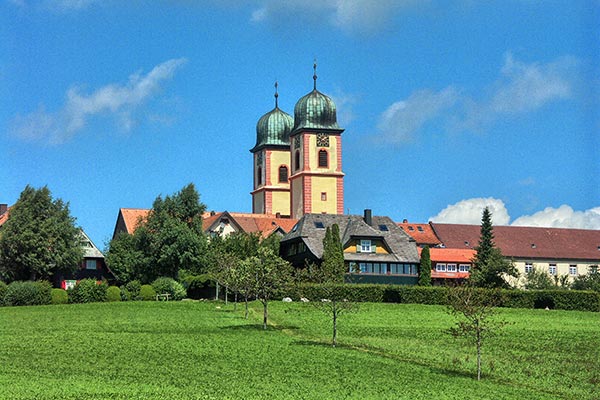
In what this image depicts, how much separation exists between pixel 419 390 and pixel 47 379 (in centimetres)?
1263

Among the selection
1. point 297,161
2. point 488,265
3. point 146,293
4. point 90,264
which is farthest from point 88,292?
point 297,161

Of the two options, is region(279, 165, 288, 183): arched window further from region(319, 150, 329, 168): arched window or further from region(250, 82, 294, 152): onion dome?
region(319, 150, 329, 168): arched window

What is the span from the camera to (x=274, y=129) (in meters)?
147

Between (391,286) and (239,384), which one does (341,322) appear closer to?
(391,286)

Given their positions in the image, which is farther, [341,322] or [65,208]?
[65,208]

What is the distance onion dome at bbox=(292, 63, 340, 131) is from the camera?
5281 inches

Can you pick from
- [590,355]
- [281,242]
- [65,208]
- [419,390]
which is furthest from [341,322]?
[281,242]

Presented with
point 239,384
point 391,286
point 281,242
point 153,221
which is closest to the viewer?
point 239,384

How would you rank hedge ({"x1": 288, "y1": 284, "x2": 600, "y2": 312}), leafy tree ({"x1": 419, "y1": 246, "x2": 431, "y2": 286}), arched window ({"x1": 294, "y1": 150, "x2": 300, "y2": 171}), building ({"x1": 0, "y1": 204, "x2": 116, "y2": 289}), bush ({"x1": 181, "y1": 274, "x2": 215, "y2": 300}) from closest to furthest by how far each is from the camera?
hedge ({"x1": 288, "y1": 284, "x2": 600, "y2": 312})
bush ({"x1": 181, "y1": 274, "x2": 215, "y2": 300})
building ({"x1": 0, "y1": 204, "x2": 116, "y2": 289})
leafy tree ({"x1": 419, "y1": 246, "x2": 431, "y2": 286})
arched window ({"x1": 294, "y1": 150, "x2": 300, "y2": 171})

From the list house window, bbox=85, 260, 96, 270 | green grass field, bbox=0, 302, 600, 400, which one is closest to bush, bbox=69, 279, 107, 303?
green grass field, bbox=0, 302, 600, 400

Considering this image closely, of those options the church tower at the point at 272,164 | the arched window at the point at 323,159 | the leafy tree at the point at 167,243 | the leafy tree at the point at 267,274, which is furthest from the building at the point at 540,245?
the leafy tree at the point at 267,274

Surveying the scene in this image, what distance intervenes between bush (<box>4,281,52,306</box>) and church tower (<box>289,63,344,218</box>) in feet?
185

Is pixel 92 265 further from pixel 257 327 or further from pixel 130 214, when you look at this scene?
pixel 257 327

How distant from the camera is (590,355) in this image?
171 feet
